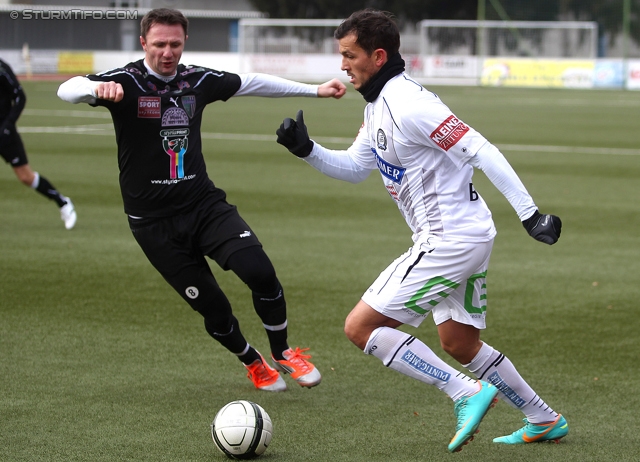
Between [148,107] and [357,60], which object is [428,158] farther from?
[148,107]

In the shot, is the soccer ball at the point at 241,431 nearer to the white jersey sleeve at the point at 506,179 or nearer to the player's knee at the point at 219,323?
the player's knee at the point at 219,323

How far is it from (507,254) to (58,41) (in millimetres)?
55965

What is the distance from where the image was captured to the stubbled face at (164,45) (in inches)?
216

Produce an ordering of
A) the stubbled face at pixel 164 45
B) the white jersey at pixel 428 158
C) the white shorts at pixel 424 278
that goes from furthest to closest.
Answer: the stubbled face at pixel 164 45 < the white shorts at pixel 424 278 < the white jersey at pixel 428 158

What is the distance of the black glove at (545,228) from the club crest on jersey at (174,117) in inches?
90.4

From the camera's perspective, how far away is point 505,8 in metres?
49.9

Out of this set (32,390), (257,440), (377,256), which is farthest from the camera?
(377,256)

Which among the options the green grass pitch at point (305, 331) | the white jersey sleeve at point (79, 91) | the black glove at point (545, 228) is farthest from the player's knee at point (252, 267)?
the black glove at point (545, 228)

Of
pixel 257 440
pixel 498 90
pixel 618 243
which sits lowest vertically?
pixel 498 90

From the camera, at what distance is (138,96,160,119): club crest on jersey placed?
18.3ft

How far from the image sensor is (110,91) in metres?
5.14

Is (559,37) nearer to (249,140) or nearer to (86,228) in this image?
(249,140)

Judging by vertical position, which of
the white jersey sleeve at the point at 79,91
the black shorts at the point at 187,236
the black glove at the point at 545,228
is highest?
the white jersey sleeve at the point at 79,91

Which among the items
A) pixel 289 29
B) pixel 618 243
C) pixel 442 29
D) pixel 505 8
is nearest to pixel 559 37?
pixel 505 8
